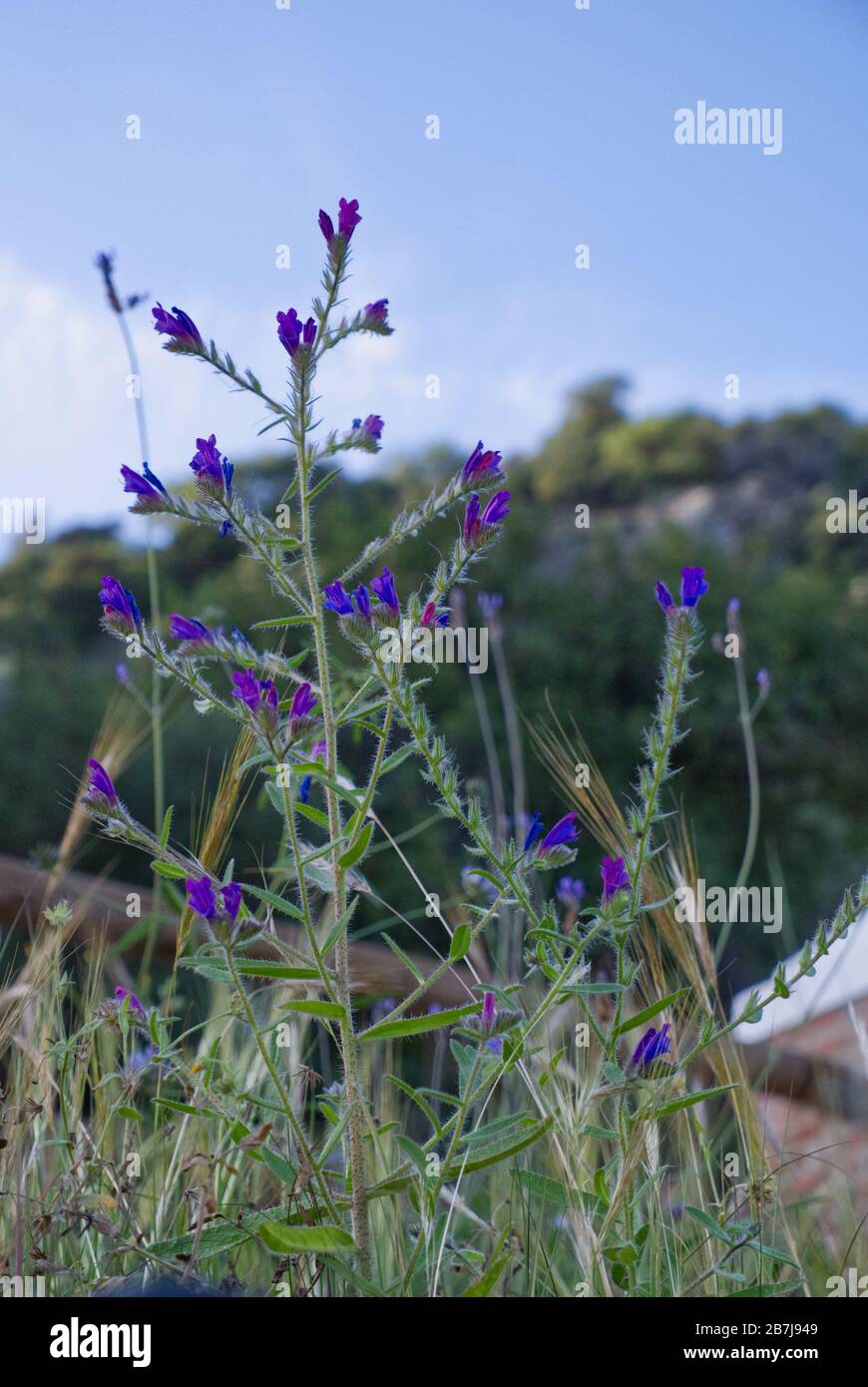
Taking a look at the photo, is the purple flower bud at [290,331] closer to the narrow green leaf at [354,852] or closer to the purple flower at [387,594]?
the purple flower at [387,594]

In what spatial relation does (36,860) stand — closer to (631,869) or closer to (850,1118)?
(631,869)

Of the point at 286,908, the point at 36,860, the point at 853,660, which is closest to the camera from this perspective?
the point at 286,908

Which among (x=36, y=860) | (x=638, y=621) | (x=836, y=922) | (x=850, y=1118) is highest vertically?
(x=638, y=621)

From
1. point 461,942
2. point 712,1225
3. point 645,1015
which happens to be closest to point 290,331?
point 461,942

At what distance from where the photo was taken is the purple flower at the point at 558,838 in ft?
3.94

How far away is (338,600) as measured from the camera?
46.9 inches

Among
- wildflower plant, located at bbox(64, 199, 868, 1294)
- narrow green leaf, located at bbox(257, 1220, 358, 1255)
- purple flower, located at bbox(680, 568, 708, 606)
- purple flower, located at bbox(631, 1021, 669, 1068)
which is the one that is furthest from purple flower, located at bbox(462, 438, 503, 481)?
narrow green leaf, located at bbox(257, 1220, 358, 1255)

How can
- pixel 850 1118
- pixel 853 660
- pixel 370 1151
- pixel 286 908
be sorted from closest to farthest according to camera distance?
pixel 286 908
pixel 370 1151
pixel 850 1118
pixel 853 660

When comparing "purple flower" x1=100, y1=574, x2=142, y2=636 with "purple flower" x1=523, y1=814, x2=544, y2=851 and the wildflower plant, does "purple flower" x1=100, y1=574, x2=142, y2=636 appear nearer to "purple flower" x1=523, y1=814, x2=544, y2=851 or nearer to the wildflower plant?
the wildflower plant

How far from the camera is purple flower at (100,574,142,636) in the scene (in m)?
1.19

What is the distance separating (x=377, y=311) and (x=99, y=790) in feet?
1.93

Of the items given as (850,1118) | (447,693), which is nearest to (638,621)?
(447,693)

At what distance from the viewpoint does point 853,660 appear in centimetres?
1212

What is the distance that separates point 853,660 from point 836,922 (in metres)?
11.6
